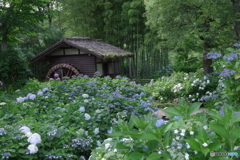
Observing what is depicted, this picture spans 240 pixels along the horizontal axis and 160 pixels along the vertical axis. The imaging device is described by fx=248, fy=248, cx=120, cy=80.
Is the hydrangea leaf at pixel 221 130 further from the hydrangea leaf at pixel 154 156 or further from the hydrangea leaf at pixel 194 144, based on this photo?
the hydrangea leaf at pixel 154 156

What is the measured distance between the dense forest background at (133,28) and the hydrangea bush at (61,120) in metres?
2.15

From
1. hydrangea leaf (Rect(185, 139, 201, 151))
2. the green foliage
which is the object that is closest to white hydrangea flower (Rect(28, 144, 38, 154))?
hydrangea leaf (Rect(185, 139, 201, 151))

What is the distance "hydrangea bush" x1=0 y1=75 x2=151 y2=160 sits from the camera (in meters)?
2.22

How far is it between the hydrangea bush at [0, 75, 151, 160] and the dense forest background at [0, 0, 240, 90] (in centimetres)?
215

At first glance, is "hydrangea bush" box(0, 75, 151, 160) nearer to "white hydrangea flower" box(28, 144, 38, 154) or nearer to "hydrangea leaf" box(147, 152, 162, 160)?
"white hydrangea flower" box(28, 144, 38, 154)

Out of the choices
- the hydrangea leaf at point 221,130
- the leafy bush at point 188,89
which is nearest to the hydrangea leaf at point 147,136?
the hydrangea leaf at point 221,130

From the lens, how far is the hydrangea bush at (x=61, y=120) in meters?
2.22

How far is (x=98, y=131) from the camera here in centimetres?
282

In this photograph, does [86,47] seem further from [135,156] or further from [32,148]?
[135,156]

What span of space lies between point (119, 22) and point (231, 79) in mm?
10665

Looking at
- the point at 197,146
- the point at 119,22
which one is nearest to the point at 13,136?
the point at 197,146

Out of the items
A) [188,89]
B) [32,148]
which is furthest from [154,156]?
[188,89]

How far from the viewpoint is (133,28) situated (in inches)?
500

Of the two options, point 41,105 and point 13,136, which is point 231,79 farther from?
point 41,105
